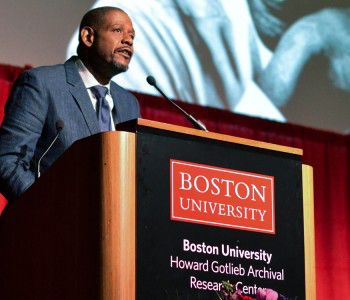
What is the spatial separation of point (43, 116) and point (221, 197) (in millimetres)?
657

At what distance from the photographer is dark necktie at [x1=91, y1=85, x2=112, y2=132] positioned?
2.65 metres

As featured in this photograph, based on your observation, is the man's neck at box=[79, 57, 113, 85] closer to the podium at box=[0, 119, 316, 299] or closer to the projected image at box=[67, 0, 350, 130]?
the podium at box=[0, 119, 316, 299]

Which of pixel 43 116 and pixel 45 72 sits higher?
pixel 45 72

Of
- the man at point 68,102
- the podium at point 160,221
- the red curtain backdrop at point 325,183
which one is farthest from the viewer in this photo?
the red curtain backdrop at point 325,183

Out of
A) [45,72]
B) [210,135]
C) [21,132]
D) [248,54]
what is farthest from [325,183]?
[210,135]

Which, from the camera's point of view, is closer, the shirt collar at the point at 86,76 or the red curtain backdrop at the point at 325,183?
the shirt collar at the point at 86,76

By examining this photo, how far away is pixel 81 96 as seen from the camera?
262cm

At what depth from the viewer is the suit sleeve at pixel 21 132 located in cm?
238

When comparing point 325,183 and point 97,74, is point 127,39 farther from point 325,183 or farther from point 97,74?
point 325,183

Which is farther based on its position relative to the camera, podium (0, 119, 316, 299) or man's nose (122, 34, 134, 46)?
man's nose (122, 34, 134, 46)

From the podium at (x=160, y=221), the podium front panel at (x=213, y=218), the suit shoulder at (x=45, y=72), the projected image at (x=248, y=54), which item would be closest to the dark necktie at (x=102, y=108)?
the suit shoulder at (x=45, y=72)

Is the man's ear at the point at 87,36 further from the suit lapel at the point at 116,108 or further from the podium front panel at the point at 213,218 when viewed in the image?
the podium front panel at the point at 213,218

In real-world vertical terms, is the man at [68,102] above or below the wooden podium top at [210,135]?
above

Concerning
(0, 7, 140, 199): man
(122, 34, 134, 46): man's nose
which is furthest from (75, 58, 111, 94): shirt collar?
(122, 34, 134, 46): man's nose
